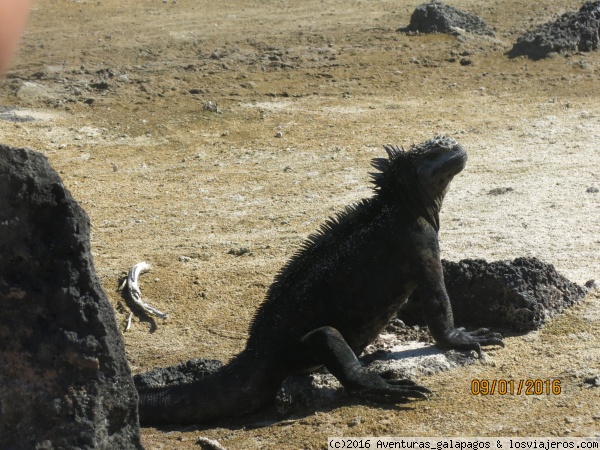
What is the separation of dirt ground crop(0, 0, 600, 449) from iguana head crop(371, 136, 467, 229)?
93 centimetres

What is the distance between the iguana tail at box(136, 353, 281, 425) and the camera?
4906 millimetres

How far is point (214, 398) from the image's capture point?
491 cm

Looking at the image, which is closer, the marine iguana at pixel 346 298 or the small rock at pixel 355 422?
the small rock at pixel 355 422

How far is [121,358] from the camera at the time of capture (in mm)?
3445

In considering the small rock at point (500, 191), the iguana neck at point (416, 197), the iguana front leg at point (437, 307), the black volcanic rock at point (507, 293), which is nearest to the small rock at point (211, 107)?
the small rock at point (500, 191)

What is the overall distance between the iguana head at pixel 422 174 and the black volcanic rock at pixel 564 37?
29.5 ft

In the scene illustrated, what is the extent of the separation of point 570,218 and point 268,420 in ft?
12.1

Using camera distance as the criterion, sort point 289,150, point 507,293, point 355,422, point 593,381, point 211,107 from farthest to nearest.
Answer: point 211,107 < point 289,150 < point 507,293 < point 593,381 < point 355,422

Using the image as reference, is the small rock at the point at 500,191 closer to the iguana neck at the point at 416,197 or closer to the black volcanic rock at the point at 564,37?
the iguana neck at the point at 416,197

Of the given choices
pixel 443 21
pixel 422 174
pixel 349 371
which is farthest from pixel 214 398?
pixel 443 21

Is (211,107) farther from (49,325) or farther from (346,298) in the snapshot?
(49,325)

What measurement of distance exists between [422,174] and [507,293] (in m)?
0.91
